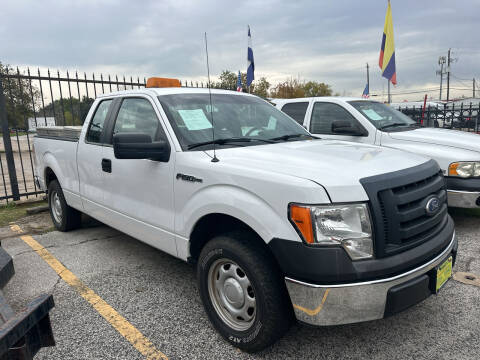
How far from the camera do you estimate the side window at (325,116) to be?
19.5ft

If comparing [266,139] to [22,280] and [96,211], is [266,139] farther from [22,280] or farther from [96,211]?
[22,280]

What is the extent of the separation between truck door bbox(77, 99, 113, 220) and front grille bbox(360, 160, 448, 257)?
2870 mm

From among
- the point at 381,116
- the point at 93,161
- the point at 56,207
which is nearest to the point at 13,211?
the point at 56,207

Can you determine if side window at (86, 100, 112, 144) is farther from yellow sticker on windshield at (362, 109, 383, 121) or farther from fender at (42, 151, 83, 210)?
yellow sticker on windshield at (362, 109, 383, 121)

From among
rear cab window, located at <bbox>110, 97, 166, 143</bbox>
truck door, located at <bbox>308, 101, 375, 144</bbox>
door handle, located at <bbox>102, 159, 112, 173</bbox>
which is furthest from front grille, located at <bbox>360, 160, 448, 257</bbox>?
truck door, located at <bbox>308, 101, 375, 144</bbox>

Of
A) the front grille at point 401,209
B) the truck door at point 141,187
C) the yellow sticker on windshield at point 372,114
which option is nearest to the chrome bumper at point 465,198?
the yellow sticker on windshield at point 372,114

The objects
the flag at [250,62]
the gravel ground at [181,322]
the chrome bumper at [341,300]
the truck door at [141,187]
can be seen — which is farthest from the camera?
the flag at [250,62]

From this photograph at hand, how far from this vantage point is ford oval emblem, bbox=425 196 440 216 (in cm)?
239

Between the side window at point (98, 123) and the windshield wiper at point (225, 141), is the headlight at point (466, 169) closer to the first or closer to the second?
the windshield wiper at point (225, 141)

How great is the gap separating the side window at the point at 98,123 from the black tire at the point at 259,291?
2.27m

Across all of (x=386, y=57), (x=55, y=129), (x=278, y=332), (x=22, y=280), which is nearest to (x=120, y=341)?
(x=278, y=332)

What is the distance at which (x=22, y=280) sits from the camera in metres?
3.84

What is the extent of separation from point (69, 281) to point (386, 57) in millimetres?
9210

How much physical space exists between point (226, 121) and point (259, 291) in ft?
5.31
